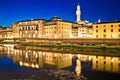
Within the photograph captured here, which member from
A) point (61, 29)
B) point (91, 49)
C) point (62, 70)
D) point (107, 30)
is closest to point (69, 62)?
point (62, 70)

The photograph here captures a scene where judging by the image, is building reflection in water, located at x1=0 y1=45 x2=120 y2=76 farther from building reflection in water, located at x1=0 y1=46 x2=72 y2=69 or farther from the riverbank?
the riverbank

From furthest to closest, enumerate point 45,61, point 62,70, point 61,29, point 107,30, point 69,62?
1. point 61,29
2. point 107,30
3. point 45,61
4. point 69,62
5. point 62,70

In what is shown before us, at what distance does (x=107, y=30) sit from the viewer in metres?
79.4

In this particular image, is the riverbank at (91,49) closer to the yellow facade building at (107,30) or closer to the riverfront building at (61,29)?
the yellow facade building at (107,30)

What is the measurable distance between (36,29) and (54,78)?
336 ft

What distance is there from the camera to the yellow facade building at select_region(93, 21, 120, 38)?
77.1m

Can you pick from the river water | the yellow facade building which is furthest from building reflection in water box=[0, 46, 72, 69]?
the yellow facade building

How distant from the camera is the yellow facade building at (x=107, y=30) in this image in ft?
253

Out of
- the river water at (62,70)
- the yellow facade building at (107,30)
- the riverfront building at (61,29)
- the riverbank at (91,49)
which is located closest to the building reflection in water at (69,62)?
the river water at (62,70)

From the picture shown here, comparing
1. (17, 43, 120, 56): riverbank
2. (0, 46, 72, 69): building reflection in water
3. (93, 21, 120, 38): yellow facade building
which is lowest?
(0, 46, 72, 69): building reflection in water

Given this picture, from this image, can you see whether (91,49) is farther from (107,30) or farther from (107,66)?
(107,30)

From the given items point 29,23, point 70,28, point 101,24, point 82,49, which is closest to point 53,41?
point 101,24

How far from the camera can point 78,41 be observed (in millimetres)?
74812

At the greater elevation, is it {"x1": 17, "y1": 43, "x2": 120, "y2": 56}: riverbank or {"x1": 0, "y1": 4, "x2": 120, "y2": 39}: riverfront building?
{"x1": 0, "y1": 4, "x2": 120, "y2": 39}: riverfront building
